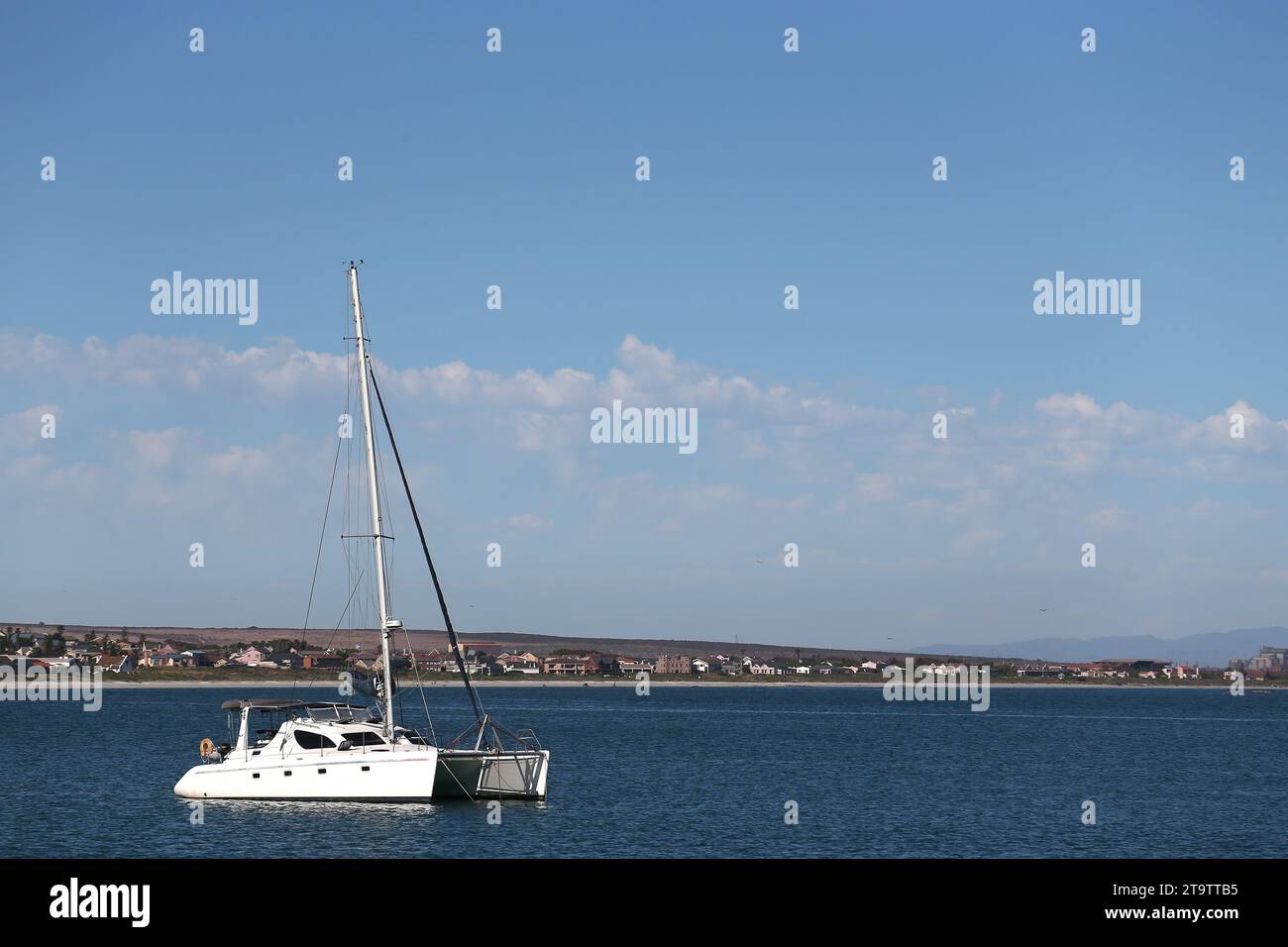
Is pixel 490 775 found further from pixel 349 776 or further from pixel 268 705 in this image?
pixel 268 705

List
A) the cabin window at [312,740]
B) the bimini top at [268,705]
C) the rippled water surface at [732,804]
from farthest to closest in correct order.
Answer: the bimini top at [268,705] → the cabin window at [312,740] → the rippled water surface at [732,804]

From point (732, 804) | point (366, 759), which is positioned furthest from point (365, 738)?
point (732, 804)

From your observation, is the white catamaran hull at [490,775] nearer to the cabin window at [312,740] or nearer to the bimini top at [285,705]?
the cabin window at [312,740]

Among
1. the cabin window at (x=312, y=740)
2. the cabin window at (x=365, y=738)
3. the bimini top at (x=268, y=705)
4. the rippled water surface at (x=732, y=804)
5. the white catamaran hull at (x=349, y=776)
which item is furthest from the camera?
the bimini top at (x=268, y=705)

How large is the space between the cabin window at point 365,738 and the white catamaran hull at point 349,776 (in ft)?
2.99

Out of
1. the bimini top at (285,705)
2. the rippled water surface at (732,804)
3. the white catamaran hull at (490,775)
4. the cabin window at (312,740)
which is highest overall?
the bimini top at (285,705)

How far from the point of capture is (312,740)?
49.9 m

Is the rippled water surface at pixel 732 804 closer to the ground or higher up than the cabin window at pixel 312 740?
closer to the ground

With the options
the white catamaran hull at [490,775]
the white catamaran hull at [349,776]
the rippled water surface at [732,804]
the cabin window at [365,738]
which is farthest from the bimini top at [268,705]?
the white catamaran hull at [490,775]

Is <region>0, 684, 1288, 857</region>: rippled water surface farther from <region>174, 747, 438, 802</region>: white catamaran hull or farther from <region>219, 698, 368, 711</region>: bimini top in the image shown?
<region>219, 698, 368, 711</region>: bimini top

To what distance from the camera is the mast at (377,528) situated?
1983 inches

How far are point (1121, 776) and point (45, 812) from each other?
5342 centimetres

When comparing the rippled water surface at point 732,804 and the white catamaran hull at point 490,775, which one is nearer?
the rippled water surface at point 732,804
